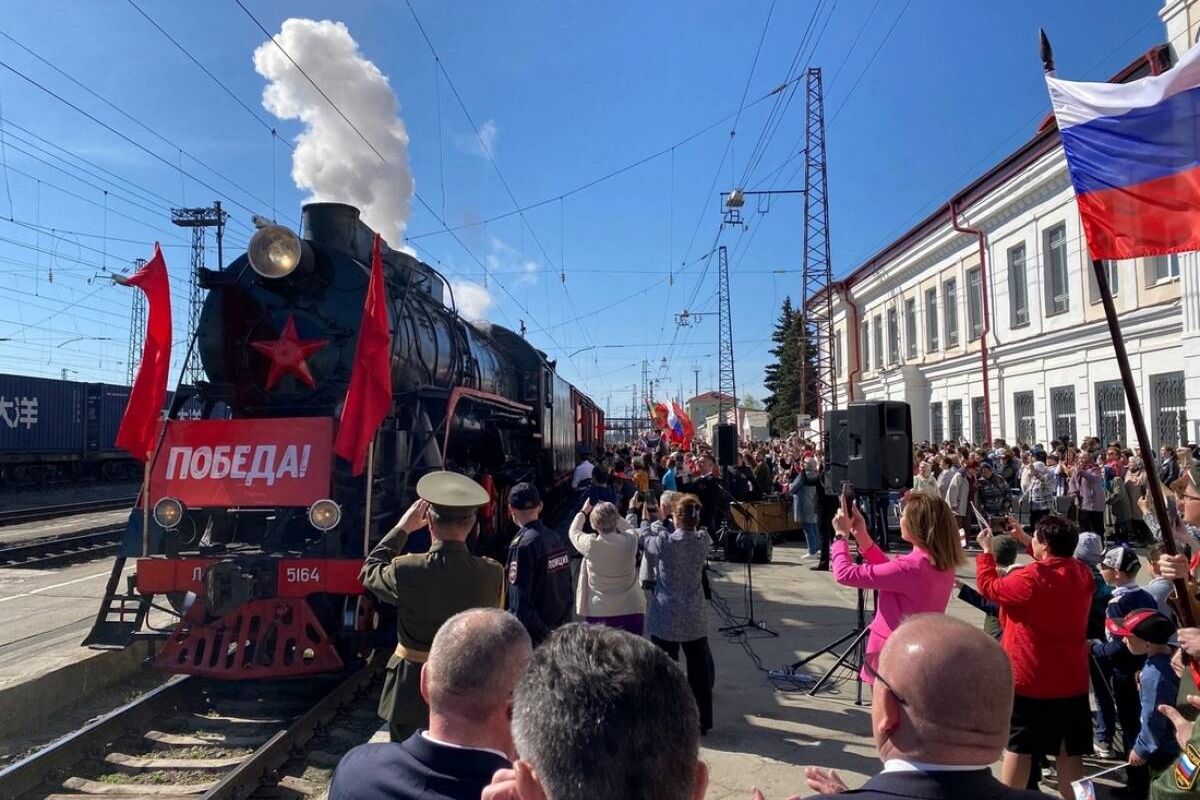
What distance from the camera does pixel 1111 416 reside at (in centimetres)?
1470

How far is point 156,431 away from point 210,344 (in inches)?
35.8

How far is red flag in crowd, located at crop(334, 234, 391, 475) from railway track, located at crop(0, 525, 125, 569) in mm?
8141

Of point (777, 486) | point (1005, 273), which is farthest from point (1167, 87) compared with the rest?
point (1005, 273)

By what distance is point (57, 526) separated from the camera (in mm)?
16141

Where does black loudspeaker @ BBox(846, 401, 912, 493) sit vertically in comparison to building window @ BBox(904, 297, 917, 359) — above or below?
below

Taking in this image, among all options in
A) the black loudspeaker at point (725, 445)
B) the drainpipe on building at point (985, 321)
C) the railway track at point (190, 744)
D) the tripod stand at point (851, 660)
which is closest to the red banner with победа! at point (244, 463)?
the railway track at point (190, 744)

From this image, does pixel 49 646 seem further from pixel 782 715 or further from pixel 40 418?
pixel 40 418

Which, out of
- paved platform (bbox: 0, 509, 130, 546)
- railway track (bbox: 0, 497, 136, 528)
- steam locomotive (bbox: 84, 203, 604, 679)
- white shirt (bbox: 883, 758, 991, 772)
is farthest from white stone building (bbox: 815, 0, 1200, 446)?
railway track (bbox: 0, 497, 136, 528)

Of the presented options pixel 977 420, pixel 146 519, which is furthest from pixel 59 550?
pixel 977 420

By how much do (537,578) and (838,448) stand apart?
4.20m

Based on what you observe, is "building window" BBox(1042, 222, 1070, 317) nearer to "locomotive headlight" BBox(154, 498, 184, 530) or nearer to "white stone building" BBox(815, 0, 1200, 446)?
"white stone building" BBox(815, 0, 1200, 446)

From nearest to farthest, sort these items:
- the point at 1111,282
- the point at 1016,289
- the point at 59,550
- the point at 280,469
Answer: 1. the point at 280,469
2. the point at 59,550
3. the point at 1111,282
4. the point at 1016,289

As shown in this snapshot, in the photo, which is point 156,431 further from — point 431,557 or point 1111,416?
point 1111,416

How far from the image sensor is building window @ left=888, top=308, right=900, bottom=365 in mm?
26223
